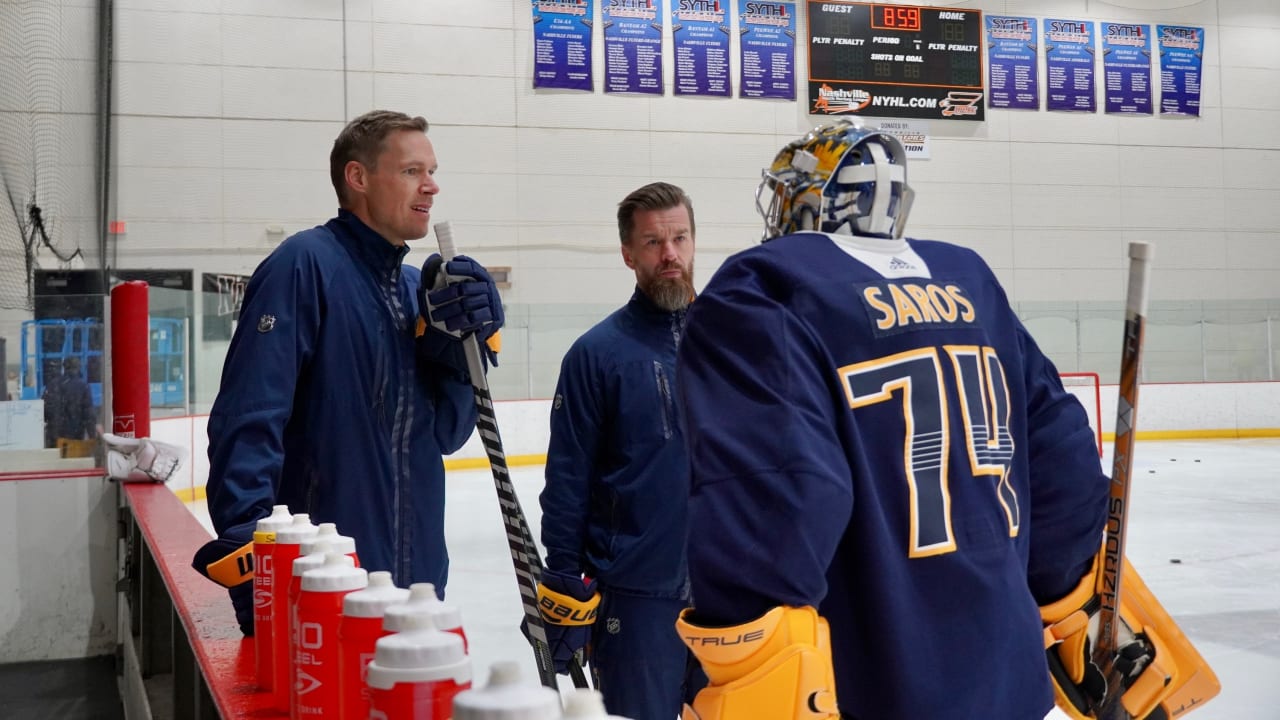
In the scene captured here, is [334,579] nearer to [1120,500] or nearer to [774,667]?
[774,667]

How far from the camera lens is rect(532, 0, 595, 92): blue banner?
39.6 feet

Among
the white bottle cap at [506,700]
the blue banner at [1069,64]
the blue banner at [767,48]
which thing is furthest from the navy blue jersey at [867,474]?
the blue banner at [1069,64]

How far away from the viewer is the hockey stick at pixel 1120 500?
159 cm

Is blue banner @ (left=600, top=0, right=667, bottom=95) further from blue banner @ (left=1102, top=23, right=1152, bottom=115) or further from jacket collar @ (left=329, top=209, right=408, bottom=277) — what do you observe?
jacket collar @ (left=329, top=209, right=408, bottom=277)

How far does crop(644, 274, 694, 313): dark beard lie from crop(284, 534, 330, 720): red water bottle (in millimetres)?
1464

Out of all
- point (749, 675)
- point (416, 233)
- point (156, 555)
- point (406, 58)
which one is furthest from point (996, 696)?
point (406, 58)

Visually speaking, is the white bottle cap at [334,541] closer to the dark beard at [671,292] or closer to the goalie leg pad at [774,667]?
the goalie leg pad at [774,667]

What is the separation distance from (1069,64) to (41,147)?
37.9 feet

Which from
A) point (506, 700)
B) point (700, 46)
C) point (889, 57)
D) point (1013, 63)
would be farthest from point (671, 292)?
point (1013, 63)

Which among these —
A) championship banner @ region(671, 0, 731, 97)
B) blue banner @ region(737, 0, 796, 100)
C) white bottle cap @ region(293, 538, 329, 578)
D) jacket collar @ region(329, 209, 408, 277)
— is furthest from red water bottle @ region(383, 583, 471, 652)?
blue banner @ region(737, 0, 796, 100)

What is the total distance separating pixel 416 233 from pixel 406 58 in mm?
10499

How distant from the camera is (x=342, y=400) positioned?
1.81m

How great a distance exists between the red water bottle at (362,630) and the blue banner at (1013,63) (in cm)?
1355

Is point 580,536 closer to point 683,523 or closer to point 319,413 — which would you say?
point 683,523
